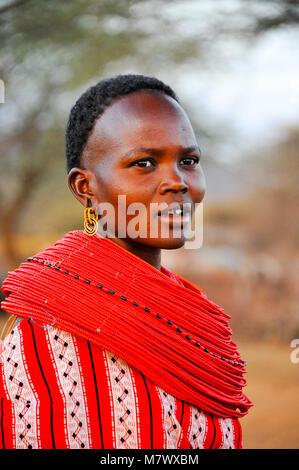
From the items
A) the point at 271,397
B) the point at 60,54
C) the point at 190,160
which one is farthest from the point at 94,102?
the point at 60,54

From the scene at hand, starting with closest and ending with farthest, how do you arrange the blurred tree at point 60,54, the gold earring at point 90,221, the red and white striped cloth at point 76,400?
the red and white striped cloth at point 76,400 < the gold earring at point 90,221 < the blurred tree at point 60,54

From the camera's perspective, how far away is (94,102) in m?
1.51

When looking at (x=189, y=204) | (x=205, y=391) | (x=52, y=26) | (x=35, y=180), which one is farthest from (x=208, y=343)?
(x=35, y=180)

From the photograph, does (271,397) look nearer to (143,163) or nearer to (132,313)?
(132,313)

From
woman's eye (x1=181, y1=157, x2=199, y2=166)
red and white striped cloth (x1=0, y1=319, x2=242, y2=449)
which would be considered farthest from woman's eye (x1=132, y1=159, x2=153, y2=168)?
red and white striped cloth (x1=0, y1=319, x2=242, y2=449)

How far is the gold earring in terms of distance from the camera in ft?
5.02

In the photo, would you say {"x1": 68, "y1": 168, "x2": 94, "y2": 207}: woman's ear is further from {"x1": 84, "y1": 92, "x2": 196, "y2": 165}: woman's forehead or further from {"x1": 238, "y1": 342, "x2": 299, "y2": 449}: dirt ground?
{"x1": 238, "y1": 342, "x2": 299, "y2": 449}: dirt ground

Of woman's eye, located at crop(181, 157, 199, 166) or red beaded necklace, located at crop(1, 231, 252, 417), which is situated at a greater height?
woman's eye, located at crop(181, 157, 199, 166)

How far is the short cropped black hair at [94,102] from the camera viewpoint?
149 cm

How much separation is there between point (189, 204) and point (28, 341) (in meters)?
0.53

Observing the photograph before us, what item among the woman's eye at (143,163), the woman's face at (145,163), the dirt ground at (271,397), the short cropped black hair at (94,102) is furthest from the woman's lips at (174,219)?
the dirt ground at (271,397)

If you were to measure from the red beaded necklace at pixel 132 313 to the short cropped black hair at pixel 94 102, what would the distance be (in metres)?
0.25

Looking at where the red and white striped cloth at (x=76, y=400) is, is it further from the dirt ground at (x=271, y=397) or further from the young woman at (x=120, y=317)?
the dirt ground at (x=271, y=397)

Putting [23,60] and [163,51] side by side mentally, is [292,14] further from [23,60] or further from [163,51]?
[23,60]
